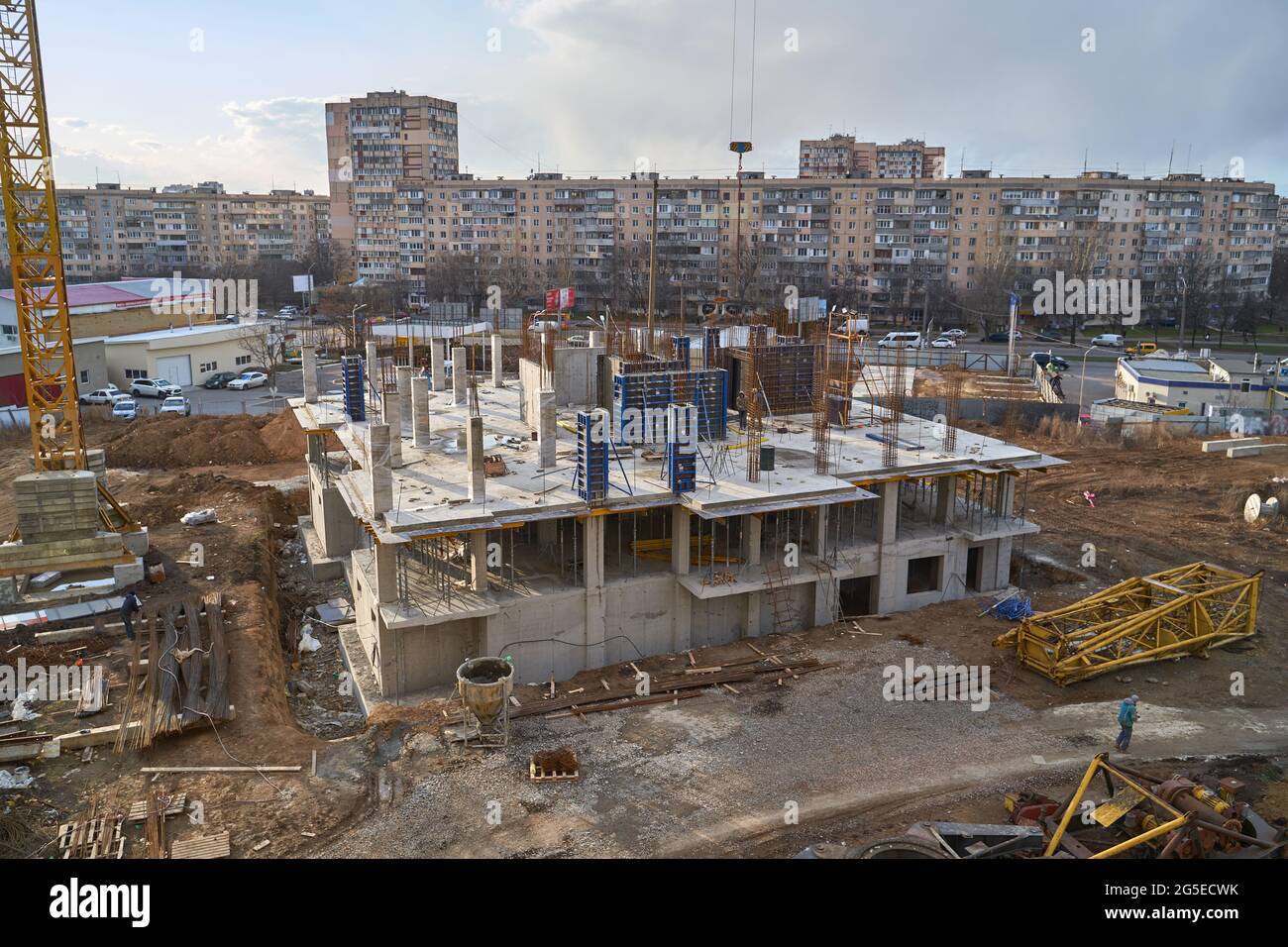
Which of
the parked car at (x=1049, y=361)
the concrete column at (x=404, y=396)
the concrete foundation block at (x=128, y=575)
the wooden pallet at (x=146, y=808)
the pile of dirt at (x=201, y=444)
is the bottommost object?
the wooden pallet at (x=146, y=808)

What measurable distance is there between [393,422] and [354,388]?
3.39 m

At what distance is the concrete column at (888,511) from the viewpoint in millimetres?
19219

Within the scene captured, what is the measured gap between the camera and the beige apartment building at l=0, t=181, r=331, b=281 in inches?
3420

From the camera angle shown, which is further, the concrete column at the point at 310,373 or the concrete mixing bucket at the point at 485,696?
the concrete column at the point at 310,373

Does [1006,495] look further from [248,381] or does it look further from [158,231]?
[158,231]

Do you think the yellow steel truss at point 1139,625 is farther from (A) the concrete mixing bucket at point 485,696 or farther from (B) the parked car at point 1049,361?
(B) the parked car at point 1049,361

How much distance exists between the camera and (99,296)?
51.0m

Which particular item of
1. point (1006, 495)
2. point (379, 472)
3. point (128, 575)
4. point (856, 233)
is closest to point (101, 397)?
point (128, 575)

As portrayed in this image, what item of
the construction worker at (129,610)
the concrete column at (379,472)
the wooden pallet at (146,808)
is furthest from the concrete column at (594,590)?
the construction worker at (129,610)

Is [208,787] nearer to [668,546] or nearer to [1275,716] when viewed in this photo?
[668,546]

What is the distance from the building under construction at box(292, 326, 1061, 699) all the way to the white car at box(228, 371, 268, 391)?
898 inches

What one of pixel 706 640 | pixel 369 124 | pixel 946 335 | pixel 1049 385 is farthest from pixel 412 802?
pixel 369 124

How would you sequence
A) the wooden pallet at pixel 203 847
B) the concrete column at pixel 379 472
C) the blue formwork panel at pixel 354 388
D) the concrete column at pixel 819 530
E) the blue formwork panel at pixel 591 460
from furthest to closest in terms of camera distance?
1. the blue formwork panel at pixel 354 388
2. the concrete column at pixel 819 530
3. the blue formwork panel at pixel 591 460
4. the concrete column at pixel 379 472
5. the wooden pallet at pixel 203 847

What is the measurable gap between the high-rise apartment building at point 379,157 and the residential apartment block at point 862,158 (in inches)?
Result: 1317
